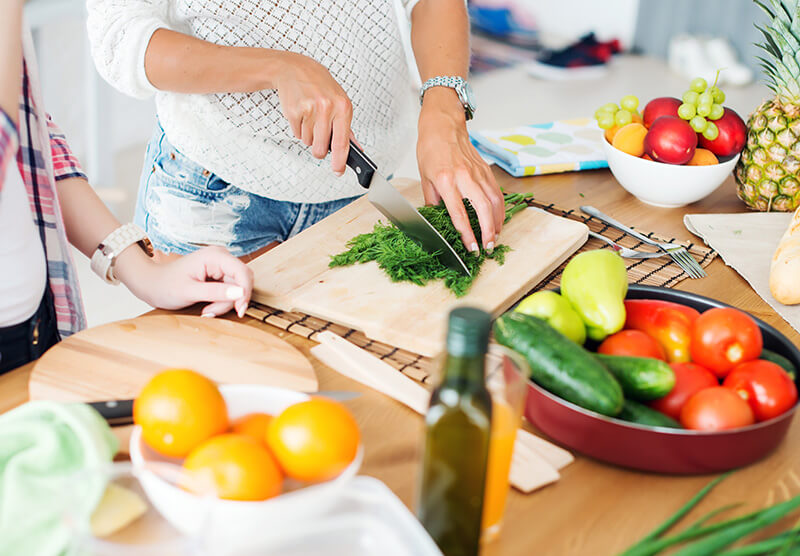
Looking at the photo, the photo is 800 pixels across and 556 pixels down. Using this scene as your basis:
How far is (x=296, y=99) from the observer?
1.26 meters

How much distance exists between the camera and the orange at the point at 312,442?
666 millimetres

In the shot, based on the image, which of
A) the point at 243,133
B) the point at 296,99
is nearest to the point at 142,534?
the point at 296,99

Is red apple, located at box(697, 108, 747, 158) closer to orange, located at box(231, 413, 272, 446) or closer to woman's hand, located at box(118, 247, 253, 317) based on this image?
woman's hand, located at box(118, 247, 253, 317)

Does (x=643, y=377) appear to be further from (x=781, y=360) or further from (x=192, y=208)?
(x=192, y=208)

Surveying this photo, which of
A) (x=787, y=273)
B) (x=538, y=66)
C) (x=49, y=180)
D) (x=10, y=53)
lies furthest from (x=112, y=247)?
(x=538, y=66)

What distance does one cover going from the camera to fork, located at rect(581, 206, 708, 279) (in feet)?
4.45

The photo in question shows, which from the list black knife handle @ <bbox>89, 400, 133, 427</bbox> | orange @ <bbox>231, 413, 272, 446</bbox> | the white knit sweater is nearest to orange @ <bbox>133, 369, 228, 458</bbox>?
orange @ <bbox>231, 413, 272, 446</bbox>

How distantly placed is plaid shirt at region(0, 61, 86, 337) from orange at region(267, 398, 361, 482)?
65 centimetres

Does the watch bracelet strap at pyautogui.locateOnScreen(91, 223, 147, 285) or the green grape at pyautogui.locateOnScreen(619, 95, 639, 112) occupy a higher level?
the green grape at pyautogui.locateOnScreen(619, 95, 639, 112)

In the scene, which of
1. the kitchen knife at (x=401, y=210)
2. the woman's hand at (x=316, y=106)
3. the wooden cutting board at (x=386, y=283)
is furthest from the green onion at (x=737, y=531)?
the woman's hand at (x=316, y=106)

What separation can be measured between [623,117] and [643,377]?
87cm

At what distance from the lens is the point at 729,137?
5.05 feet

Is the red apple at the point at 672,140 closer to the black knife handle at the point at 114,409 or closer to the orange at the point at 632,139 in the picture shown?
the orange at the point at 632,139

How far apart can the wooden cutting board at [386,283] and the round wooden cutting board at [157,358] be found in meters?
0.14
